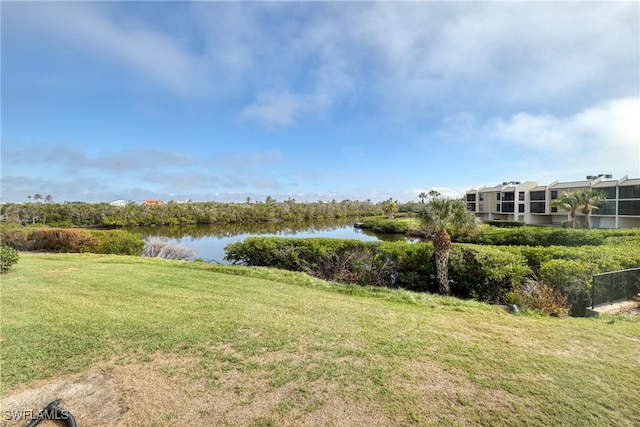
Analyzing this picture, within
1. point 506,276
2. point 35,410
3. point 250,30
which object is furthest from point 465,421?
point 250,30

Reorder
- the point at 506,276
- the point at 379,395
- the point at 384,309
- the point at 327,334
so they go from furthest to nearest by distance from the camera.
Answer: the point at 506,276, the point at 384,309, the point at 327,334, the point at 379,395

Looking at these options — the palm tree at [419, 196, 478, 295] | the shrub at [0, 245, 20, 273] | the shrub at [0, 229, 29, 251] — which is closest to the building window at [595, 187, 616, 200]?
the palm tree at [419, 196, 478, 295]

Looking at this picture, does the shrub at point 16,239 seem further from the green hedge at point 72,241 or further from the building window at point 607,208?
the building window at point 607,208

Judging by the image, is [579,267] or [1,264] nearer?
[579,267]

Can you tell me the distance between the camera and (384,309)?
5926 millimetres

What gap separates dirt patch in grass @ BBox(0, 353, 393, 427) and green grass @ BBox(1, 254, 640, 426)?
29mm

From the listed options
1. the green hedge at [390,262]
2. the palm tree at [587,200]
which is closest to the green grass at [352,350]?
the green hedge at [390,262]

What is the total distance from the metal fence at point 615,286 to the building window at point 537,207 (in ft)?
134

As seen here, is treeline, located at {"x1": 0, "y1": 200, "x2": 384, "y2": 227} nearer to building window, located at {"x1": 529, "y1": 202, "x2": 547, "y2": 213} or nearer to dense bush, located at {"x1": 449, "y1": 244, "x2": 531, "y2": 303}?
building window, located at {"x1": 529, "y1": 202, "x2": 547, "y2": 213}

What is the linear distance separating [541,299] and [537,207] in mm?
43905

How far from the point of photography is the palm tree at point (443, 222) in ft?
28.7

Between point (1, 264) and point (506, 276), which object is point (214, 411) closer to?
point (506, 276)

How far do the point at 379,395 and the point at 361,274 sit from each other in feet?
22.6

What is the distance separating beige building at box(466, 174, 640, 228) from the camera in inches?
1201
